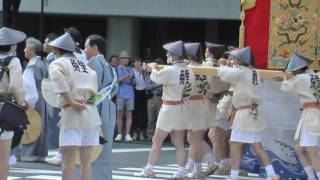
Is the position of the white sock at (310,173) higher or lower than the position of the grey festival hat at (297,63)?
lower

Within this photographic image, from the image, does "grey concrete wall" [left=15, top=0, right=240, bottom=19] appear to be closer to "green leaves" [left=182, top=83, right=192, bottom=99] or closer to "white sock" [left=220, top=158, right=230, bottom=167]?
"white sock" [left=220, top=158, right=230, bottom=167]

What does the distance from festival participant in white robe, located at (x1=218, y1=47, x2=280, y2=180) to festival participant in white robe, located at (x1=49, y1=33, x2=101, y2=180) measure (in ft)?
8.78

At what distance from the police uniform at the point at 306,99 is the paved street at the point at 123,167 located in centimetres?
224

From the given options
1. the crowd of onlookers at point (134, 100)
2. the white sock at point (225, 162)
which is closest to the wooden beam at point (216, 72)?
the white sock at point (225, 162)

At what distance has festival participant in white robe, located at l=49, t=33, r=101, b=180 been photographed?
8312 millimetres

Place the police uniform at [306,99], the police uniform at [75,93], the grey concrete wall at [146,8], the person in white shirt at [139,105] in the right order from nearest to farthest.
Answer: the police uniform at [75,93]
the police uniform at [306,99]
the person in white shirt at [139,105]
the grey concrete wall at [146,8]

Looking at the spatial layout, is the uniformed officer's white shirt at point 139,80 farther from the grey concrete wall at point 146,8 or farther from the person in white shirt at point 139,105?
the grey concrete wall at point 146,8

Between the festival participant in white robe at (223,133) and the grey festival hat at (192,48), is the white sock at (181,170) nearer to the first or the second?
the festival participant in white robe at (223,133)

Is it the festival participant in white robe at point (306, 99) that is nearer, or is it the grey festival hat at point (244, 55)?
the festival participant in white robe at point (306, 99)

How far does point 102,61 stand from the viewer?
31.2ft

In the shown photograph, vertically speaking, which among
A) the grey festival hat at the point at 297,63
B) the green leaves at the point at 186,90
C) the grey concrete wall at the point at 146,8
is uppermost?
the grey concrete wall at the point at 146,8

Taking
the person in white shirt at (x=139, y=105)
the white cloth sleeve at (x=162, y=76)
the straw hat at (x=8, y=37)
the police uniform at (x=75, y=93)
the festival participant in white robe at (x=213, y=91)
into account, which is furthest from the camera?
the person in white shirt at (x=139, y=105)

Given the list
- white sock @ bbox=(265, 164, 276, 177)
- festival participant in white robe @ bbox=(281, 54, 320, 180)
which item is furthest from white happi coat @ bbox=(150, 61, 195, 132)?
festival participant in white robe @ bbox=(281, 54, 320, 180)

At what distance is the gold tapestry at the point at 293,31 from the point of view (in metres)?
10.9
